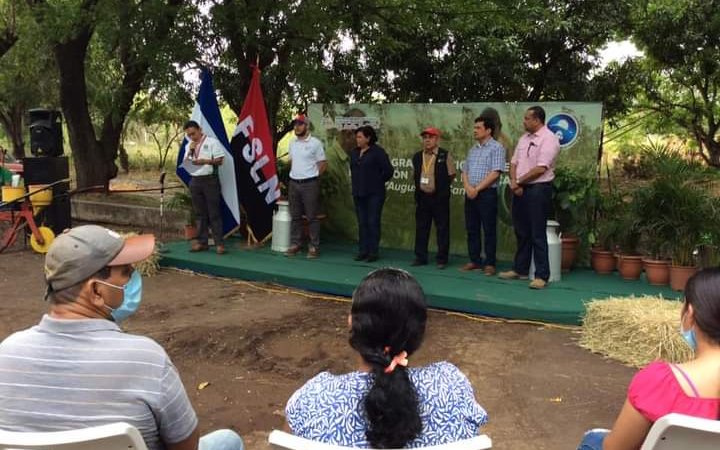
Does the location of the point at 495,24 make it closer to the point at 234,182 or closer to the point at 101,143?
the point at 234,182

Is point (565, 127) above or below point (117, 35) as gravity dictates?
below

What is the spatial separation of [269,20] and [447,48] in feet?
13.8

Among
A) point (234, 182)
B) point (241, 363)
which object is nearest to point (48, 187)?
point (234, 182)

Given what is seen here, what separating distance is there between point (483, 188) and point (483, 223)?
339mm

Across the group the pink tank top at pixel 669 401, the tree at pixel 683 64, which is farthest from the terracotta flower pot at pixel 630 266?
the tree at pixel 683 64

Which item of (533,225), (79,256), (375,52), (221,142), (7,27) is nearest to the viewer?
(79,256)

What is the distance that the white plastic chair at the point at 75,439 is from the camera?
63.8 inches

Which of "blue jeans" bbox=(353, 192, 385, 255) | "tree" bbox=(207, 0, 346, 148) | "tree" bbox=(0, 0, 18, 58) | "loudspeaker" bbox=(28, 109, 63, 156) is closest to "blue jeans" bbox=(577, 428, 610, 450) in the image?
"blue jeans" bbox=(353, 192, 385, 255)

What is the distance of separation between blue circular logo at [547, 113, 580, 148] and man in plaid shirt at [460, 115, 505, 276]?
2.39ft

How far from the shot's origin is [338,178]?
27.2 feet

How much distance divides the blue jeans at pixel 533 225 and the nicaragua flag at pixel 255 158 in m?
3.06

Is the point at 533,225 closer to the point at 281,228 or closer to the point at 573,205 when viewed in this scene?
the point at 573,205

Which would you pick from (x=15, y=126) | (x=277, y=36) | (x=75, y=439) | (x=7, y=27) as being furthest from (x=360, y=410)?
(x=15, y=126)

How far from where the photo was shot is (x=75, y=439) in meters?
1.62
